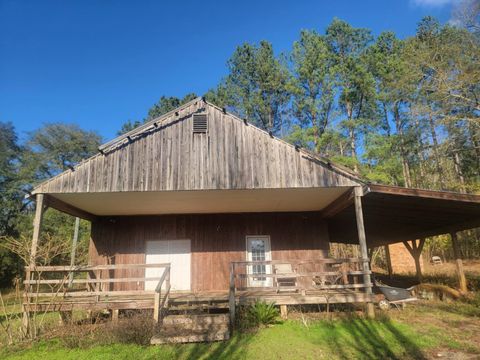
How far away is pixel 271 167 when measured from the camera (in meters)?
9.54

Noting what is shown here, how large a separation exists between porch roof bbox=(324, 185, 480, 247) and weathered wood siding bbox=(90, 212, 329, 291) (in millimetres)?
1449

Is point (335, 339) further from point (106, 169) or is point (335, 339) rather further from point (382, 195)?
point (106, 169)

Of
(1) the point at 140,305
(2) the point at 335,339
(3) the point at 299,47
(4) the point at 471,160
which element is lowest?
(2) the point at 335,339

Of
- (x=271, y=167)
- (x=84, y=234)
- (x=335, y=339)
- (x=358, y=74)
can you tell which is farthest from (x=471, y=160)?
(x=84, y=234)

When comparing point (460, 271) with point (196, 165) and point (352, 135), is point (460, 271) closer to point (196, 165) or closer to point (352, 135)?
point (196, 165)

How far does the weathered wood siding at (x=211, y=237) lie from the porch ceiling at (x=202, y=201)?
1.55 ft

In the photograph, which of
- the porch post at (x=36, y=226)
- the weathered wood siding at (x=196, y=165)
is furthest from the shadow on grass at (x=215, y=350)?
the porch post at (x=36, y=226)

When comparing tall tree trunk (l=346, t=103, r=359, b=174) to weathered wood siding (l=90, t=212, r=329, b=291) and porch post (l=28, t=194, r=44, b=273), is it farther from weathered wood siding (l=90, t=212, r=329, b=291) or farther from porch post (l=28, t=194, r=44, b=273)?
porch post (l=28, t=194, r=44, b=273)

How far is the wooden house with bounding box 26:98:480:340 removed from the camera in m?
9.05

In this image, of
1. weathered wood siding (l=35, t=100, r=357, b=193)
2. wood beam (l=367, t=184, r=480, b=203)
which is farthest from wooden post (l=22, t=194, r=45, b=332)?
wood beam (l=367, t=184, r=480, b=203)

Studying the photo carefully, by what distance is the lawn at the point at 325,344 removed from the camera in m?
6.16

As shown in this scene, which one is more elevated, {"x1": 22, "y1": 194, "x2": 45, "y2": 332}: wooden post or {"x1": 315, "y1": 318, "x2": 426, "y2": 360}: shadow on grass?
{"x1": 22, "y1": 194, "x2": 45, "y2": 332}: wooden post

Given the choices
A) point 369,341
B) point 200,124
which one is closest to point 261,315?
point 369,341

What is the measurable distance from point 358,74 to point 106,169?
23.4 m
